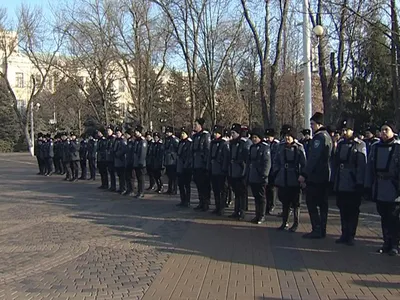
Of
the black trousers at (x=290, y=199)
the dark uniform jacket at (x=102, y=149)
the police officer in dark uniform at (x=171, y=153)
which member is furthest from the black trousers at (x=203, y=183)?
the dark uniform jacket at (x=102, y=149)

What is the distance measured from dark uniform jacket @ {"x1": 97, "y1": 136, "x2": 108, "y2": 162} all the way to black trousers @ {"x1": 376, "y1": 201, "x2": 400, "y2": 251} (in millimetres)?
11737

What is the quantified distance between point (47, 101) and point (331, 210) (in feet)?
186

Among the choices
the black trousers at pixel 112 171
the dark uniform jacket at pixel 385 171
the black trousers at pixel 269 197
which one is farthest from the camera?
the black trousers at pixel 112 171

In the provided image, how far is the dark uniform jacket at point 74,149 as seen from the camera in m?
22.0

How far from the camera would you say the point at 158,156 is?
57.3 feet

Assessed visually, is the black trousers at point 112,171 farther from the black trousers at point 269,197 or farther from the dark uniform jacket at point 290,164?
the dark uniform jacket at point 290,164

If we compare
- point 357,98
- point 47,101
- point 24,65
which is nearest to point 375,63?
point 357,98

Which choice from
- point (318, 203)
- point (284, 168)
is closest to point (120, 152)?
point (284, 168)

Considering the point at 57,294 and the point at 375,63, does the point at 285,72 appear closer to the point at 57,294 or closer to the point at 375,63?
the point at 375,63

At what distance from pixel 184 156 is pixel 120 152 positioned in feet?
10.7

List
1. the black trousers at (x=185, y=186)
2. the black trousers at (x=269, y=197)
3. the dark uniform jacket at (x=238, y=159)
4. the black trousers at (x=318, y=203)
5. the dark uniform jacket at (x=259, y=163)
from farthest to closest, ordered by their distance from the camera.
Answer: the black trousers at (x=185, y=186) < the black trousers at (x=269, y=197) < the dark uniform jacket at (x=238, y=159) < the dark uniform jacket at (x=259, y=163) < the black trousers at (x=318, y=203)

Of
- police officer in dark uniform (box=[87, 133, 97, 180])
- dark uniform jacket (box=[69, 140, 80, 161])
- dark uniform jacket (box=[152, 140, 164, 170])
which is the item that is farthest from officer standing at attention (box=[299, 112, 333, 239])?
dark uniform jacket (box=[69, 140, 80, 161])

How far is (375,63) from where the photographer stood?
31141 mm

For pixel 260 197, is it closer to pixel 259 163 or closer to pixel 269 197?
pixel 259 163
